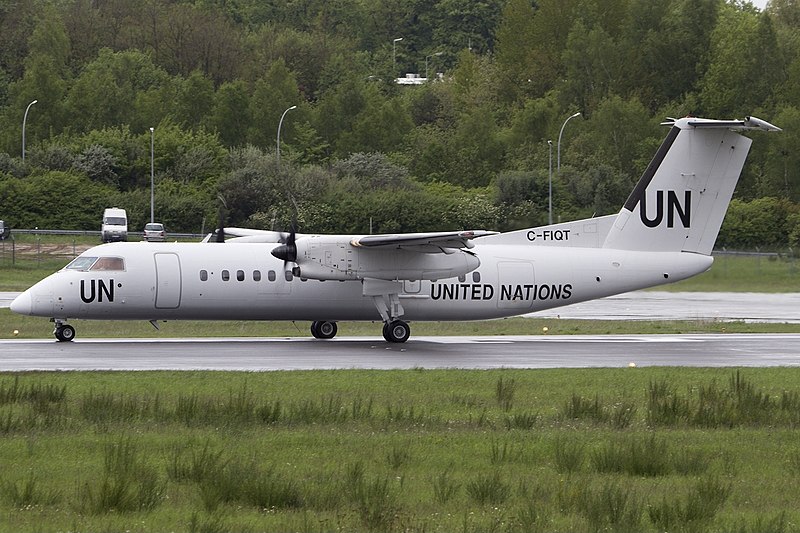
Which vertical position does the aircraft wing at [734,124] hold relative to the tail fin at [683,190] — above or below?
above

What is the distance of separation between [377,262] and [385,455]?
15.5m

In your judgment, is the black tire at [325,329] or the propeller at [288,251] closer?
the propeller at [288,251]

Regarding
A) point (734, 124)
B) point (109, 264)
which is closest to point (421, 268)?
point (109, 264)

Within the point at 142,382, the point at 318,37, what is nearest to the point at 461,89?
the point at 318,37

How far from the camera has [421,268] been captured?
95.4ft

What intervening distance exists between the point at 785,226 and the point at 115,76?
56.5 metres

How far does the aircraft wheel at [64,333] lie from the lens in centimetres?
2775

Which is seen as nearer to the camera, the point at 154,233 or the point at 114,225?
the point at 154,233

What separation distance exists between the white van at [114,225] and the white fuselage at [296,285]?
35117mm

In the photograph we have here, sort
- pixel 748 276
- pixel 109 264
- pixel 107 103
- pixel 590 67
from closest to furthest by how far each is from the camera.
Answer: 1. pixel 109 264
2. pixel 748 276
3. pixel 107 103
4. pixel 590 67

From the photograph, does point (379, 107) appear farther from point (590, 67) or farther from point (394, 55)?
point (394, 55)

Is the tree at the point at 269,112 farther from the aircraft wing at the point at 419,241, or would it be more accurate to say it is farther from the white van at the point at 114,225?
the aircraft wing at the point at 419,241

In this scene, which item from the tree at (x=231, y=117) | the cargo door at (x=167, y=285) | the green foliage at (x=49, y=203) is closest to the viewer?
the cargo door at (x=167, y=285)

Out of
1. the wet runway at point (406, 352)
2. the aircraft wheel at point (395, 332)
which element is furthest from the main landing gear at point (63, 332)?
the aircraft wheel at point (395, 332)
